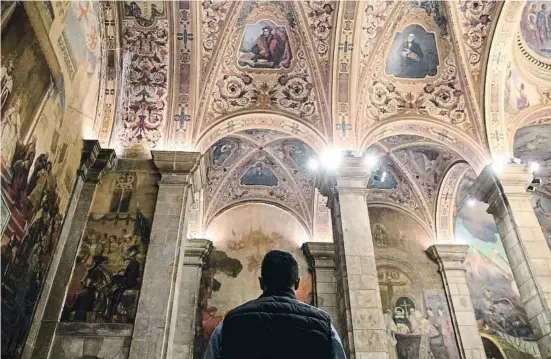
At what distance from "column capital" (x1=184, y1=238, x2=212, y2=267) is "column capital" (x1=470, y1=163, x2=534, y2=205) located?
6820 millimetres

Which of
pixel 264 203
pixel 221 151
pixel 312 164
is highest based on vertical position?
pixel 221 151

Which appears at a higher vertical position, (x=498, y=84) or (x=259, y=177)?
(x=259, y=177)

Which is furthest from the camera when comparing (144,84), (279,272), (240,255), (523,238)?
(240,255)

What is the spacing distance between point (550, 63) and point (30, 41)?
9.93 meters

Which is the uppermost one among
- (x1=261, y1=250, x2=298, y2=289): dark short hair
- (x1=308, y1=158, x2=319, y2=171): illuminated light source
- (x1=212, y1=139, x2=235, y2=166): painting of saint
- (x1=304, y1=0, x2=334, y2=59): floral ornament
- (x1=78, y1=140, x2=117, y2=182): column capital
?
(x1=304, y1=0, x2=334, y2=59): floral ornament

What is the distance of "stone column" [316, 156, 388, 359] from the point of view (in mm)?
6216

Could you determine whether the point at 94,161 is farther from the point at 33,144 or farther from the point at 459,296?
the point at 459,296

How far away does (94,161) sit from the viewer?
24.5ft

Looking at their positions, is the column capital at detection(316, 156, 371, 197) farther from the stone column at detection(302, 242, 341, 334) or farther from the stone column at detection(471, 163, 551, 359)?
the stone column at detection(302, 242, 341, 334)

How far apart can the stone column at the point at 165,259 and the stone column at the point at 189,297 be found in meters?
3.00

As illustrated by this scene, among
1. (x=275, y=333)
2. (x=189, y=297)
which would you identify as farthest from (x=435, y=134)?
(x=275, y=333)

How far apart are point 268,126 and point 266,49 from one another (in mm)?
1643

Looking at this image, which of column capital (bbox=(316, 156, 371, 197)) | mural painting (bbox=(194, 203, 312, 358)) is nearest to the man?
column capital (bbox=(316, 156, 371, 197))

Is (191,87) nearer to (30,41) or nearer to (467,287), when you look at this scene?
(30,41)
